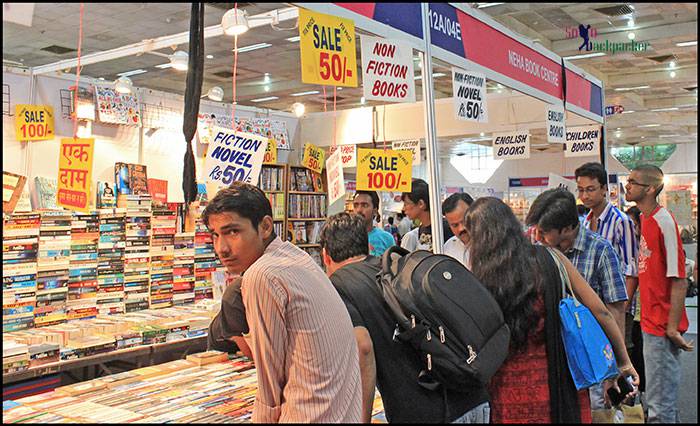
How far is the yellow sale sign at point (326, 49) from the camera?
2.76m

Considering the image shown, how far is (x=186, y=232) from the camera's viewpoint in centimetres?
628

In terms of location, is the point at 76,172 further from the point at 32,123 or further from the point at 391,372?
the point at 391,372

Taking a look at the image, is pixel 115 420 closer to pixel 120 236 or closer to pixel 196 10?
pixel 196 10

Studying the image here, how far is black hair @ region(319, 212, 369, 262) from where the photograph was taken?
2.52 meters

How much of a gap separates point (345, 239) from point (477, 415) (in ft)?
2.70

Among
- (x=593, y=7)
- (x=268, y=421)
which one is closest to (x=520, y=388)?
(x=268, y=421)

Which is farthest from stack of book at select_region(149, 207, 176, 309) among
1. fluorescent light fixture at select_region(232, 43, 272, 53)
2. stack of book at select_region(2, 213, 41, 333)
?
fluorescent light fixture at select_region(232, 43, 272, 53)

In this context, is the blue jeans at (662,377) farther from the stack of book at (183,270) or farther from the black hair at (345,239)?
the stack of book at (183,270)

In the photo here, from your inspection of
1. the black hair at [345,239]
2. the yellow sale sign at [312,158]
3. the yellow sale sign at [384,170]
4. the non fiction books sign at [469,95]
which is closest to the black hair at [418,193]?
the yellow sale sign at [384,170]

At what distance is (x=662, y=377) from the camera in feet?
12.6

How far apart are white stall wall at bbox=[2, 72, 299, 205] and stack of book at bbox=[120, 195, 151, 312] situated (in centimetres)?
38

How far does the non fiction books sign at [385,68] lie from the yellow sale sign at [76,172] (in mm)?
1858

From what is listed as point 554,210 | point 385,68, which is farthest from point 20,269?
point 554,210

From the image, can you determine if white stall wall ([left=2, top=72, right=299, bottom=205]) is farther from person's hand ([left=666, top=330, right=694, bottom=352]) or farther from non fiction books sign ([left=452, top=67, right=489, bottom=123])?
person's hand ([left=666, top=330, right=694, bottom=352])
